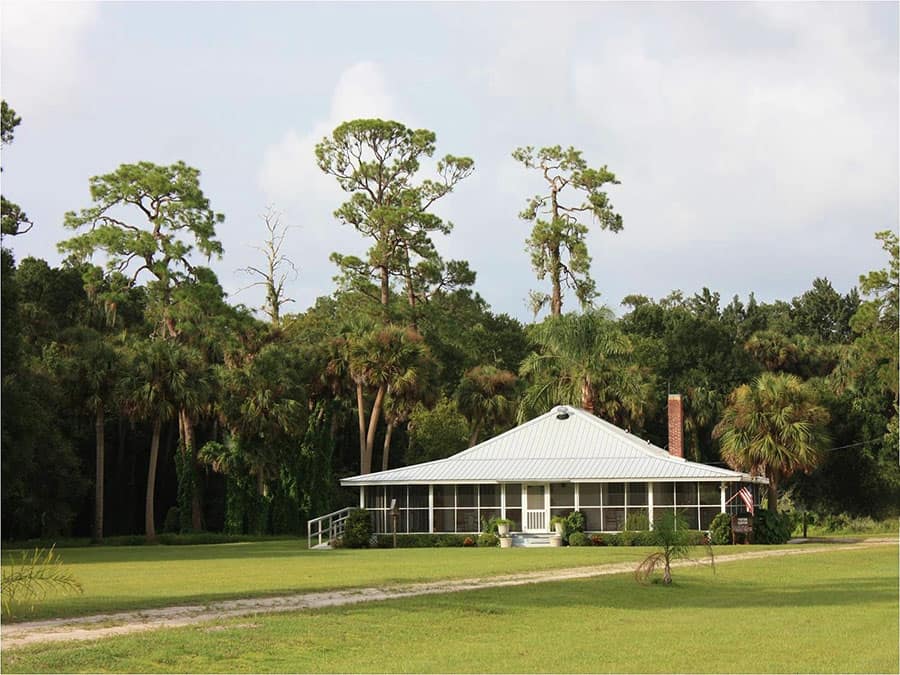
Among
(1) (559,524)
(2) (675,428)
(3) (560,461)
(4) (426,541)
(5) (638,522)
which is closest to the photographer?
(5) (638,522)

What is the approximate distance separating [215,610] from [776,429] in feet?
112

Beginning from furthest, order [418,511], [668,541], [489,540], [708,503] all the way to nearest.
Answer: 1. [418,511]
2. [708,503]
3. [489,540]
4. [668,541]

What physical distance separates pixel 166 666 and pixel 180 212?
5165cm

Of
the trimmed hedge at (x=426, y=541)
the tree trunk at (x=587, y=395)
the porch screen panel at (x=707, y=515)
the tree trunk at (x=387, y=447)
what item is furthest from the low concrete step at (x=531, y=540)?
the tree trunk at (x=387, y=447)

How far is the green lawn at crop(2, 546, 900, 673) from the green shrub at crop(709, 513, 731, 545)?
71.6 feet

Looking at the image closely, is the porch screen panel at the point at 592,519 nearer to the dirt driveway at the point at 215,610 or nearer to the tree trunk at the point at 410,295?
the dirt driveway at the point at 215,610

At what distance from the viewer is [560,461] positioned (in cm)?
5059

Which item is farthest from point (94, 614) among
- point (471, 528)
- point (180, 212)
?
point (180, 212)

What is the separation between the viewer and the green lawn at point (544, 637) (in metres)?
14.1

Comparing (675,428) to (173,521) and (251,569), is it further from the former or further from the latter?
(251,569)

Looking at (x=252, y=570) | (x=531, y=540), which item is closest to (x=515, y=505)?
(x=531, y=540)

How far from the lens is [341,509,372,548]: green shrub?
4812 cm

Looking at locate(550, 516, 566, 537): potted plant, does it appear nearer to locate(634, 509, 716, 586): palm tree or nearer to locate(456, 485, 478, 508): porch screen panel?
locate(456, 485, 478, 508): porch screen panel

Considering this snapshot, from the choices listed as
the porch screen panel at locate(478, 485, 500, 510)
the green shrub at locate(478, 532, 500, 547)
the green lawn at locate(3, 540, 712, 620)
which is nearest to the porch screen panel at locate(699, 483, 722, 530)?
the green lawn at locate(3, 540, 712, 620)
